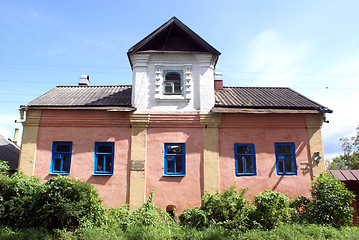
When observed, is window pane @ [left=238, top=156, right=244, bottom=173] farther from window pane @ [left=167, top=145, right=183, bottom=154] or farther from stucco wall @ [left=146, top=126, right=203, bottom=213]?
window pane @ [left=167, top=145, right=183, bottom=154]

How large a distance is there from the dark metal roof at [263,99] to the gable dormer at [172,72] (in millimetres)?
1156

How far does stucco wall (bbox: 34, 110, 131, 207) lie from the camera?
1058 cm

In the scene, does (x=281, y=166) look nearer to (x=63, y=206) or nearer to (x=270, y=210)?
(x=270, y=210)

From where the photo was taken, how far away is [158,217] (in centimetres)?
907

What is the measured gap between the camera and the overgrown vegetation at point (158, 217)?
7926 mm

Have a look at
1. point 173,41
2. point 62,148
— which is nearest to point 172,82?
point 173,41

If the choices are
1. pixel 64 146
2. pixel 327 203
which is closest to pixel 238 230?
pixel 327 203

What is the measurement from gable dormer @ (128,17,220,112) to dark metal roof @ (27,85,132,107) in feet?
3.83

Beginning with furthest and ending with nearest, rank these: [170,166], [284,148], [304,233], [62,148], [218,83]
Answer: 1. [218,83]
2. [284,148]
3. [62,148]
4. [170,166]
5. [304,233]

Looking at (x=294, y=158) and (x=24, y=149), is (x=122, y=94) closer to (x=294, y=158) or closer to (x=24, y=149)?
(x=24, y=149)

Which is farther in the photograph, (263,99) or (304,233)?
(263,99)

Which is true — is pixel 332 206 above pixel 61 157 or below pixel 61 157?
below

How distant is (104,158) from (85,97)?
3.37 m

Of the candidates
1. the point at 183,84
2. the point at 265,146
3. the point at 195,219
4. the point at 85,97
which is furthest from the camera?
the point at 85,97
